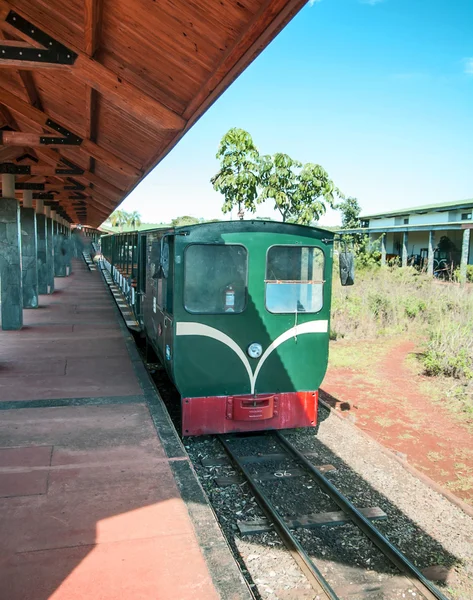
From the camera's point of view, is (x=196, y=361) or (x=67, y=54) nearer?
(x=67, y=54)

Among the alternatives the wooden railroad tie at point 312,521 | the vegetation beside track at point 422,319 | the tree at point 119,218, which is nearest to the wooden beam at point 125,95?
the wooden railroad tie at point 312,521

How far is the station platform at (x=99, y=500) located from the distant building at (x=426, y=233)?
1824 centimetres

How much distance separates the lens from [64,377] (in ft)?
25.8

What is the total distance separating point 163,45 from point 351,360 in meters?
8.41

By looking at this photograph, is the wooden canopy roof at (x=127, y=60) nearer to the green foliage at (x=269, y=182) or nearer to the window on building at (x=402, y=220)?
the green foliage at (x=269, y=182)

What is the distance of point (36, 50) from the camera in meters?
5.29

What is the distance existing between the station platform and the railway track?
0.83m

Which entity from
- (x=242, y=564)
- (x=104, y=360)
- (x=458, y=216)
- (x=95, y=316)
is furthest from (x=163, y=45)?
(x=458, y=216)

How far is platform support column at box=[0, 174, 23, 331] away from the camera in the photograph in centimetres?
1114

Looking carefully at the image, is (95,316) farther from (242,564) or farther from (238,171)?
(242,564)

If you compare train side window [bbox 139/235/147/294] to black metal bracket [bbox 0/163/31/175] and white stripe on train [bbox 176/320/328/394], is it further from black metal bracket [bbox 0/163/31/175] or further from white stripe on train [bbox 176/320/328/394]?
white stripe on train [bbox 176/320/328/394]

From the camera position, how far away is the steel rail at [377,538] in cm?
381

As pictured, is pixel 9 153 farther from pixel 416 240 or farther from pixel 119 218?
pixel 119 218

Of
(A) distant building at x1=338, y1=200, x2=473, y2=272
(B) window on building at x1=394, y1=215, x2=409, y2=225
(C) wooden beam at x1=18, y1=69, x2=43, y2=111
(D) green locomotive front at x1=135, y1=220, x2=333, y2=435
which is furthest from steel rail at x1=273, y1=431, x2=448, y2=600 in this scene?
(B) window on building at x1=394, y1=215, x2=409, y2=225
